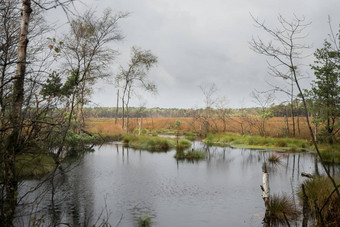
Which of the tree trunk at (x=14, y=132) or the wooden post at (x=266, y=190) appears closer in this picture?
the tree trunk at (x=14, y=132)

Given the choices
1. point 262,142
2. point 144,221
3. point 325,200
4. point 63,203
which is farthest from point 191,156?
point 325,200

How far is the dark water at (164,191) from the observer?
7121 mm

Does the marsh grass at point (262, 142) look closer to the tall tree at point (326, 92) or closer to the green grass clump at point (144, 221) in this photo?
the tall tree at point (326, 92)

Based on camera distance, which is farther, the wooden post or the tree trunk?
the wooden post

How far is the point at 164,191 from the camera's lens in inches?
395

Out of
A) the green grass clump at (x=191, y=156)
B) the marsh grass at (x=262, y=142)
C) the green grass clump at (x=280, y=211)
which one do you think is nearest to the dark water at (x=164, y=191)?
the green grass clump at (x=280, y=211)

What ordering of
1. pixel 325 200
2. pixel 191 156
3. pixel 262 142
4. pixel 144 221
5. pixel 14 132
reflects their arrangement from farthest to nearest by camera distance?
1. pixel 262 142
2. pixel 191 156
3. pixel 144 221
4. pixel 325 200
5. pixel 14 132

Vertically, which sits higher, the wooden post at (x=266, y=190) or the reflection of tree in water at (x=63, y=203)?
the wooden post at (x=266, y=190)

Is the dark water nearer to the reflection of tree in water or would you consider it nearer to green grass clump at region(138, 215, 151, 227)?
the reflection of tree in water

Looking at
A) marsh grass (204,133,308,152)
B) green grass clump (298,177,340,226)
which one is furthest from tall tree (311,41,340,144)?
green grass clump (298,177,340,226)

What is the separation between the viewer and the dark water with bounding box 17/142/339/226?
7121 mm

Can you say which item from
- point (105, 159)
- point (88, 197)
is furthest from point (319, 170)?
point (105, 159)

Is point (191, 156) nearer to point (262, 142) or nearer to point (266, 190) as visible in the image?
point (262, 142)

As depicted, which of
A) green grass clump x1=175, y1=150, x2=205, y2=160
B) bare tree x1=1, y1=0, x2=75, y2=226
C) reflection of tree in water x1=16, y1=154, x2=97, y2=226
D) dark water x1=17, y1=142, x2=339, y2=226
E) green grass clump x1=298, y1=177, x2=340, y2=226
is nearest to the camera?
bare tree x1=1, y1=0, x2=75, y2=226
